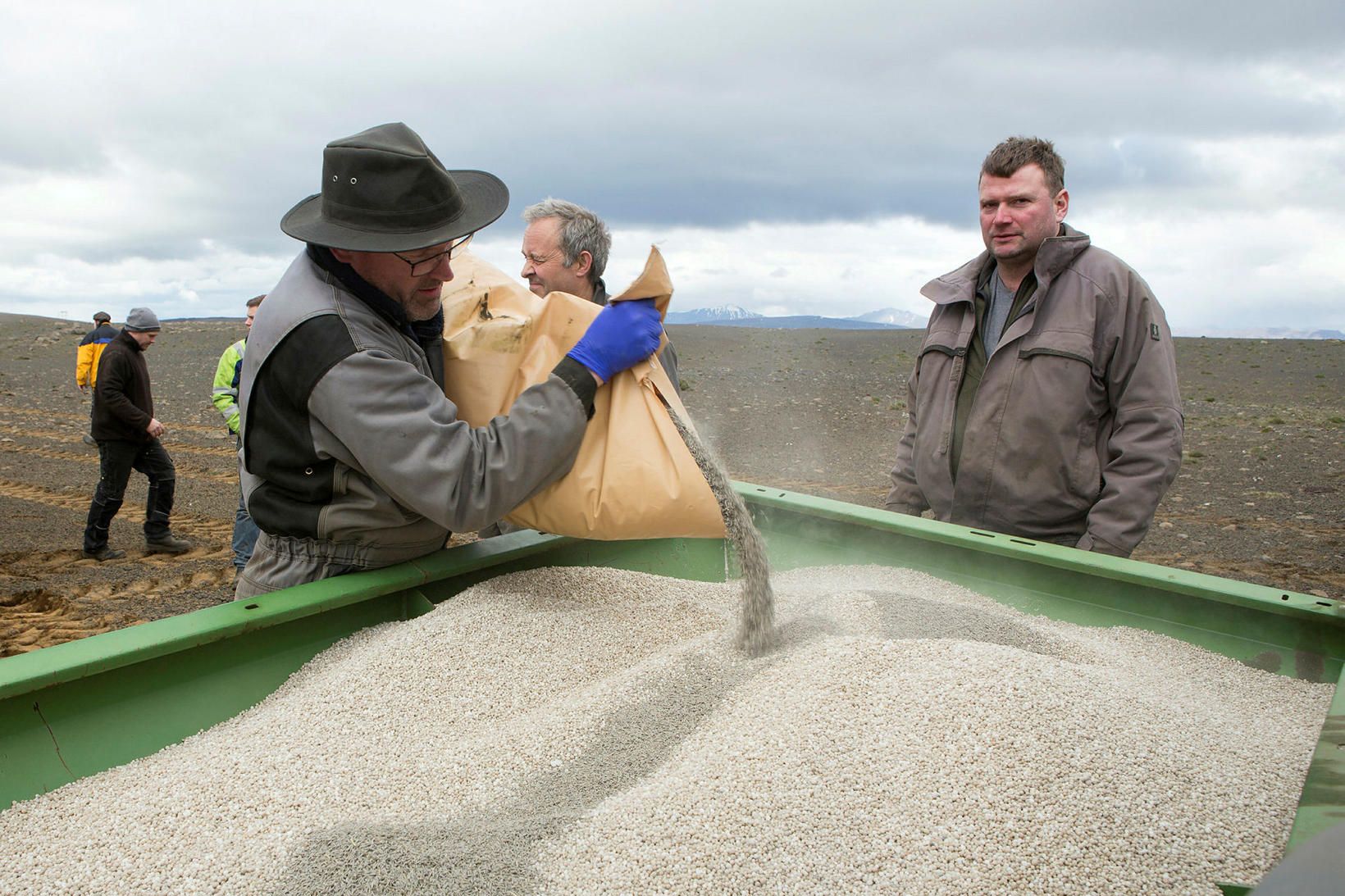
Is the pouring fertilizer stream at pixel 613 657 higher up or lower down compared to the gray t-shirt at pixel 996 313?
lower down

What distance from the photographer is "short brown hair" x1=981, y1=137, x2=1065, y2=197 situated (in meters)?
2.88

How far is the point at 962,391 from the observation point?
301 cm

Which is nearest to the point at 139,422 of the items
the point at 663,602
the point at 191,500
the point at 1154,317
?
the point at 191,500

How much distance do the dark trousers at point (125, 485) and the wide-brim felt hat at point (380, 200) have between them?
5.23 meters

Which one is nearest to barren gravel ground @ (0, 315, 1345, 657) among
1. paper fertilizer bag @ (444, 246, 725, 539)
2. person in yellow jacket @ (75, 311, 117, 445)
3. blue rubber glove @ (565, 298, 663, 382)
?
person in yellow jacket @ (75, 311, 117, 445)

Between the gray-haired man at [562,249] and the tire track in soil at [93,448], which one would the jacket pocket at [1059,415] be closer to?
the gray-haired man at [562,249]

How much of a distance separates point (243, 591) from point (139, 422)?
4.84 m

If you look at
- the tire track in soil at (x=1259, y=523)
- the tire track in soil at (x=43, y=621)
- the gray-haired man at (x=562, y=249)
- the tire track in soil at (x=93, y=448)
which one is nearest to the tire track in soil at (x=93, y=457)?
the tire track in soil at (x=93, y=448)

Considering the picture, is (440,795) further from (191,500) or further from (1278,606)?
(191,500)

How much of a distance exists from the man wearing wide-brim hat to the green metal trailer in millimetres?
222

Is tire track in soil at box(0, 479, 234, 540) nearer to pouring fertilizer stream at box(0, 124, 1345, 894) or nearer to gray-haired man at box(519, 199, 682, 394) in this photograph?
gray-haired man at box(519, 199, 682, 394)

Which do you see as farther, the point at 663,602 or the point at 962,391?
the point at 962,391

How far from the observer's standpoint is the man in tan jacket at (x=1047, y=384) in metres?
2.70

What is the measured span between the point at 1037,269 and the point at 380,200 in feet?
6.28
